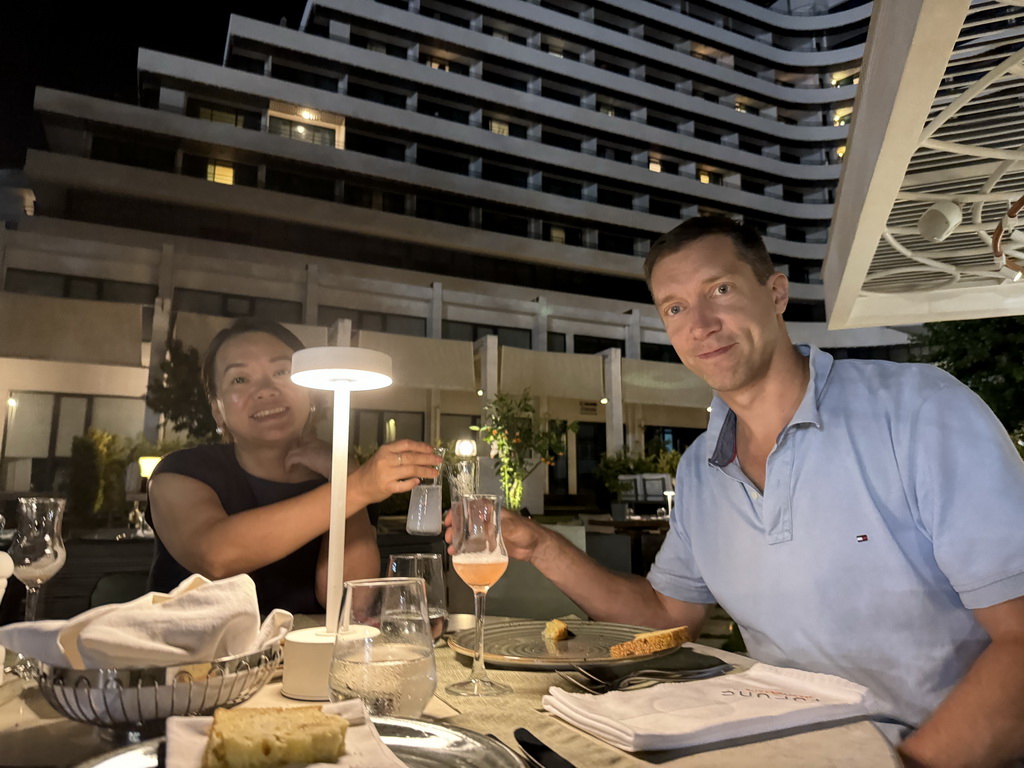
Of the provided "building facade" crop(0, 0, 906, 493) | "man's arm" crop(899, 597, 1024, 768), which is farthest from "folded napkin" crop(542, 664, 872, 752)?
"building facade" crop(0, 0, 906, 493)

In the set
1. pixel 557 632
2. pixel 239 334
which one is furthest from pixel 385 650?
pixel 239 334

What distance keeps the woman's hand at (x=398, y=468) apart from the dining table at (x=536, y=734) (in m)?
0.37

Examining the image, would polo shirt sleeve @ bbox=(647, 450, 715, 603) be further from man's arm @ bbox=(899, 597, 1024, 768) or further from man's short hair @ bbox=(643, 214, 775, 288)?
man's arm @ bbox=(899, 597, 1024, 768)

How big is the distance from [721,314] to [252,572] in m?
1.34

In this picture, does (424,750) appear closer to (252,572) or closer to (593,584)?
(593,584)

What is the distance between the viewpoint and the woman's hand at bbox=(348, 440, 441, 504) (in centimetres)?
A: 113

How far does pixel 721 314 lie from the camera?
1.36m

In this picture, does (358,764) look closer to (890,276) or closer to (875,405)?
(875,405)

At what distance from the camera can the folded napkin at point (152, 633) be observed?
602mm

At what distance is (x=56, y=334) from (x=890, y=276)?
1079 cm

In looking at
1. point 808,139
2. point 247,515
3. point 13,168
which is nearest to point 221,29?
point 13,168

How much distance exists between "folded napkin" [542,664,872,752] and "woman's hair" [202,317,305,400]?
1548 mm

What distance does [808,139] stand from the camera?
2470 cm

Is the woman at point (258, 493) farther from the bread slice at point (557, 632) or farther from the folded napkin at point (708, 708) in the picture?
the folded napkin at point (708, 708)
